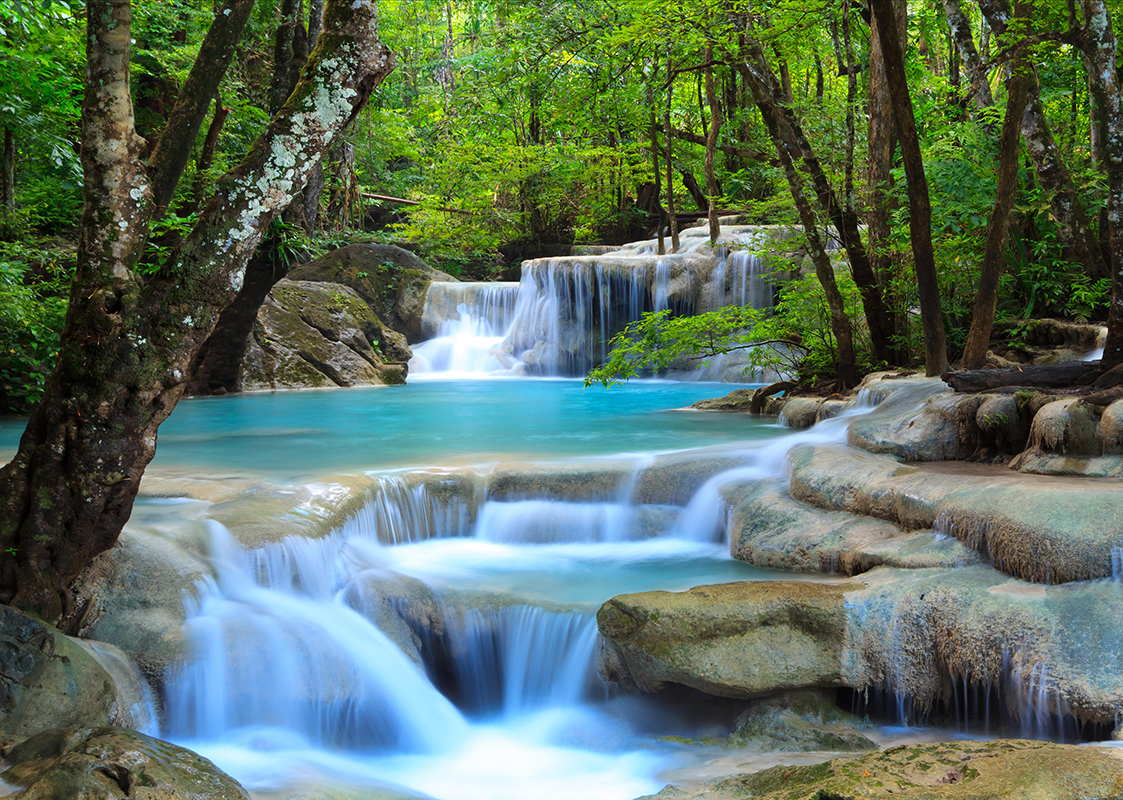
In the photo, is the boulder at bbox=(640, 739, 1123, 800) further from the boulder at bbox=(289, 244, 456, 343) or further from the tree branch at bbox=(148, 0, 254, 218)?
the boulder at bbox=(289, 244, 456, 343)

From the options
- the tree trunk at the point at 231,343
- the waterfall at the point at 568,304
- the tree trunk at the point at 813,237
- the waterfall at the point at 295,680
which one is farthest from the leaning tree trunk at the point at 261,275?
the waterfall at the point at 295,680

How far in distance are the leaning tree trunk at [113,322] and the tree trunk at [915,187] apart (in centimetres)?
539

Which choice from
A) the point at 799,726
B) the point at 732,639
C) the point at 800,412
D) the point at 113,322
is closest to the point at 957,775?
the point at 799,726

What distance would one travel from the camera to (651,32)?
7852 millimetres

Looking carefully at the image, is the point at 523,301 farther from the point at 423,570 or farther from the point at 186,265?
the point at 186,265

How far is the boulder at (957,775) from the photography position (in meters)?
2.45

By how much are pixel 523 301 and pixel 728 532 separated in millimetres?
14499

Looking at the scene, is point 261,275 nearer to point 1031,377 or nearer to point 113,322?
point 113,322

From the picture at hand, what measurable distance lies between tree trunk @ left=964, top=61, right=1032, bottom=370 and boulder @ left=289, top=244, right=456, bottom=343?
14637mm

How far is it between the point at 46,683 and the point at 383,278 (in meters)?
17.5

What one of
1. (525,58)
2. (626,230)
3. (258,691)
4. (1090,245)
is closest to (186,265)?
(258,691)

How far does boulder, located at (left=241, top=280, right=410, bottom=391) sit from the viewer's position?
15.2m

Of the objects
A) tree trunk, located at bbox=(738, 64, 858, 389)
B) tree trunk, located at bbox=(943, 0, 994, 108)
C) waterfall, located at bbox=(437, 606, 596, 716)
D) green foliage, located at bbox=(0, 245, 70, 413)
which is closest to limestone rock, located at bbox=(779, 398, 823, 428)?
tree trunk, located at bbox=(738, 64, 858, 389)

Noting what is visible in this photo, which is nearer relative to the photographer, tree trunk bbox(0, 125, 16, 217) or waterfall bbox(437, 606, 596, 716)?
waterfall bbox(437, 606, 596, 716)
